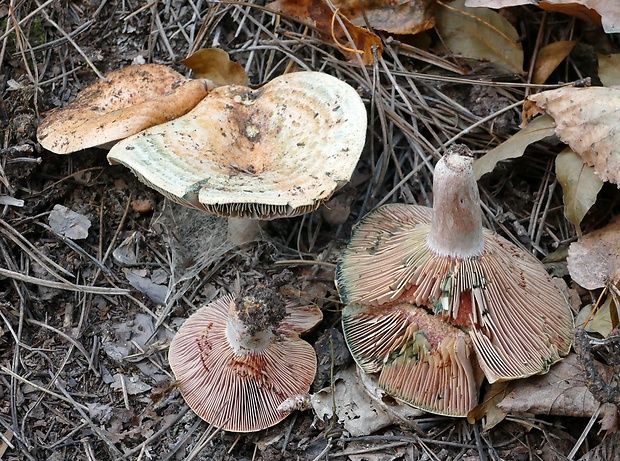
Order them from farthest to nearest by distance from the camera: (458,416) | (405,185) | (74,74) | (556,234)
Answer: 1. (74,74)
2. (405,185)
3. (556,234)
4. (458,416)

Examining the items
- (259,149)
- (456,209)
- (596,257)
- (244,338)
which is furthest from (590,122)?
(244,338)

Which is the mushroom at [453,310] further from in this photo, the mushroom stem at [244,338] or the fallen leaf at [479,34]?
the fallen leaf at [479,34]

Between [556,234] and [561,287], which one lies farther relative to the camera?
[556,234]

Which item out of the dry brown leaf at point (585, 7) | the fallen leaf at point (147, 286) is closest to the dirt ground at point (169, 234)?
the fallen leaf at point (147, 286)

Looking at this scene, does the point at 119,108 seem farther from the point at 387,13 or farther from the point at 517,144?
the point at 517,144

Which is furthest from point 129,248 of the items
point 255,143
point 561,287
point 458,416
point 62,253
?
point 561,287

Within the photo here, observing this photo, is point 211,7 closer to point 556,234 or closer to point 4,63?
point 4,63
